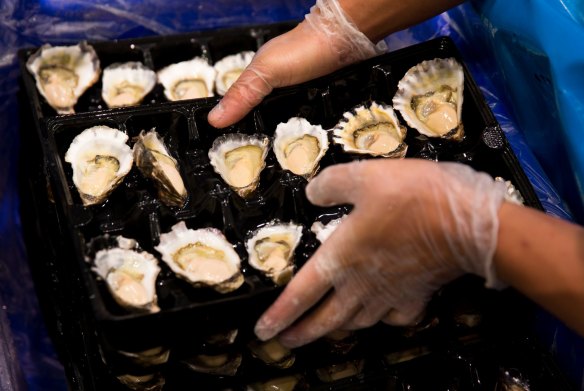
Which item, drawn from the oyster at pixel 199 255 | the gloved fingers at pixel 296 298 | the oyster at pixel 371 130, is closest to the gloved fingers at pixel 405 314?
the gloved fingers at pixel 296 298

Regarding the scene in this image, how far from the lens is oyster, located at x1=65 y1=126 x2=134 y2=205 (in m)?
1.57

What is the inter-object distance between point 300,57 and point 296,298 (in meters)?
0.67

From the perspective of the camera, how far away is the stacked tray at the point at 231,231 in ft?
4.45

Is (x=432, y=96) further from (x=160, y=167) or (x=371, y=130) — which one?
(x=160, y=167)

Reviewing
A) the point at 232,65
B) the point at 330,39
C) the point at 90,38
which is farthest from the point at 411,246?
the point at 90,38

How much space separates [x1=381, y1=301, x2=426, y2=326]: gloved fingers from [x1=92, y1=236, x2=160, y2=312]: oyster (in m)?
0.47

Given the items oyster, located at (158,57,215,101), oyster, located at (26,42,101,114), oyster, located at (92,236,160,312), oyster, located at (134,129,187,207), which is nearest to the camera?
oyster, located at (92,236,160,312)

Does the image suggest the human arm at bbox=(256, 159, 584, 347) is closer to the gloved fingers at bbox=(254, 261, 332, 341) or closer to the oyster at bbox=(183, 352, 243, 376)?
the gloved fingers at bbox=(254, 261, 332, 341)

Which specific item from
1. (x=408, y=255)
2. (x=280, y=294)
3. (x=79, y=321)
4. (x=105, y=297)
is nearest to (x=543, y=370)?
(x=408, y=255)

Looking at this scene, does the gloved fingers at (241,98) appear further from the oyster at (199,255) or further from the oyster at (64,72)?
the oyster at (64,72)

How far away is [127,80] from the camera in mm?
1953

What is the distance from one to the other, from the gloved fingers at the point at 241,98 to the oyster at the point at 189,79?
34cm

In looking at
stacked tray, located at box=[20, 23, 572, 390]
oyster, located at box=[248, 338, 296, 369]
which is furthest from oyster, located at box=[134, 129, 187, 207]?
oyster, located at box=[248, 338, 296, 369]

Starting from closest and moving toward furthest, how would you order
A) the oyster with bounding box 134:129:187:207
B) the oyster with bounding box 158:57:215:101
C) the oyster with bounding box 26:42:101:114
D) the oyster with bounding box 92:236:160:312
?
the oyster with bounding box 92:236:160:312 → the oyster with bounding box 134:129:187:207 → the oyster with bounding box 26:42:101:114 → the oyster with bounding box 158:57:215:101
